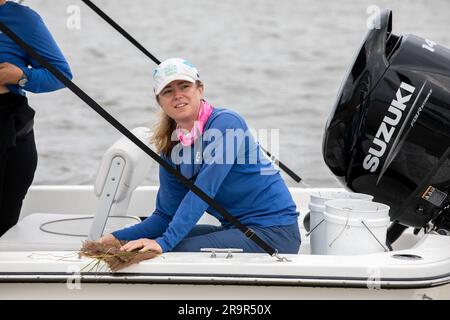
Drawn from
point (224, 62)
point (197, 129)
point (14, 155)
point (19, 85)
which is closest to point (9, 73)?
point (19, 85)

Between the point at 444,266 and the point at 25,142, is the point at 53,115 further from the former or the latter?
the point at 444,266

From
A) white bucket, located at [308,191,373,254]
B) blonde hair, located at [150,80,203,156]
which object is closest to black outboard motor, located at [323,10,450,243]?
white bucket, located at [308,191,373,254]

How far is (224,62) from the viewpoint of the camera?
11.7 meters

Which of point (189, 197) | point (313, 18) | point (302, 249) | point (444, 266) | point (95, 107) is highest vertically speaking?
point (95, 107)

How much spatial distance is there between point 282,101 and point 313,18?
5.52 metres

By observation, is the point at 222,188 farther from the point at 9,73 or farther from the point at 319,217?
the point at 9,73

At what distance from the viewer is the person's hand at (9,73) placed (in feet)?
8.92

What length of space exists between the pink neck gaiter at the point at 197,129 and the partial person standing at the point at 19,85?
459 millimetres

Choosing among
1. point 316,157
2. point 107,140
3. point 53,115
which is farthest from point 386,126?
point 53,115

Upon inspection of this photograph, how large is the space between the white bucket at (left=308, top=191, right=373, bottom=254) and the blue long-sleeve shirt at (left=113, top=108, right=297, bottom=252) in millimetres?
132

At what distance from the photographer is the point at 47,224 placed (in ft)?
10.4

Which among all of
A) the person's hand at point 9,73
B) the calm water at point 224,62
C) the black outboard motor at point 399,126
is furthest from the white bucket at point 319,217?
the calm water at point 224,62

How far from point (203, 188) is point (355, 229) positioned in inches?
19.4

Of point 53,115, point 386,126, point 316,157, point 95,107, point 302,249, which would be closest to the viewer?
point 95,107
